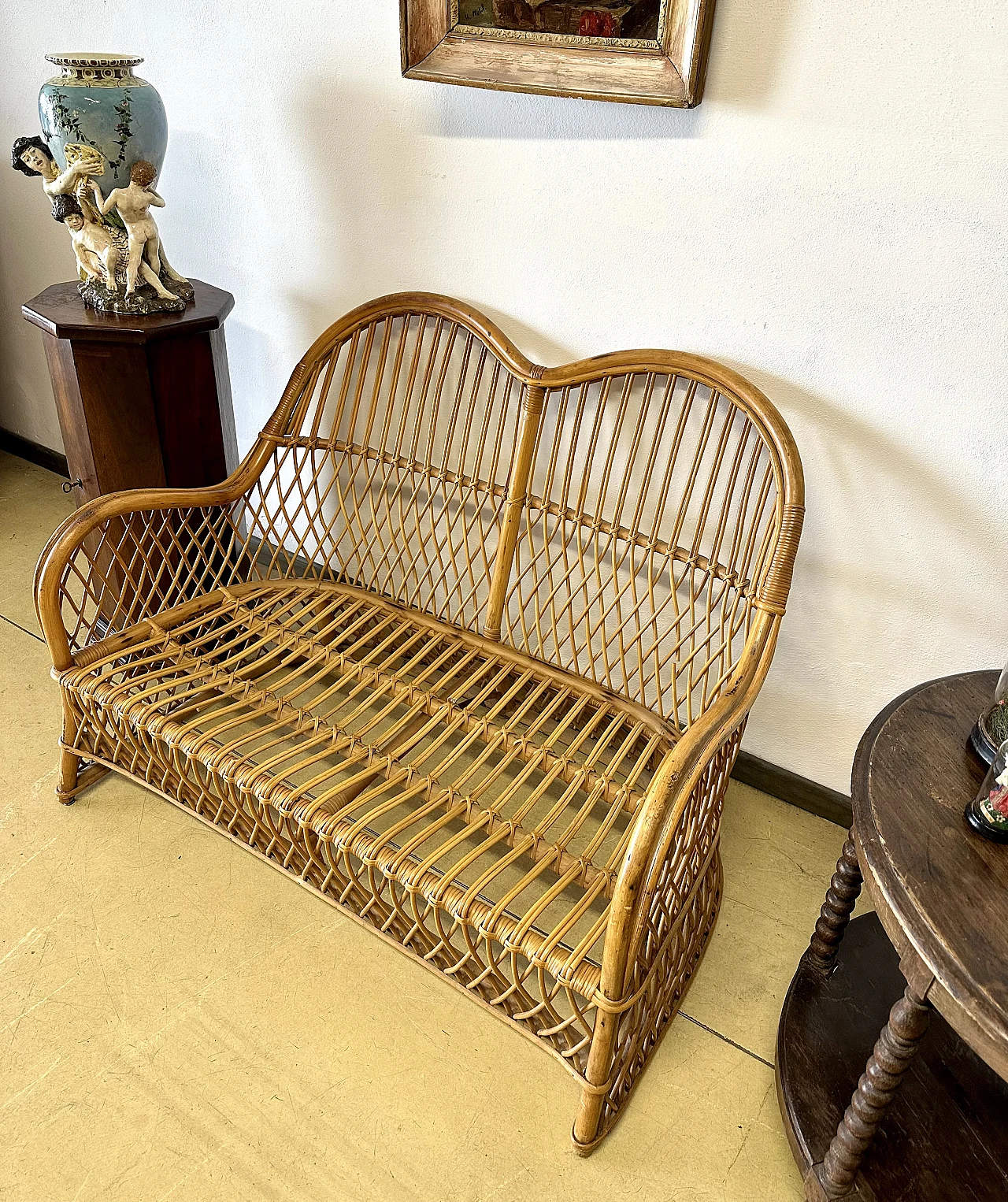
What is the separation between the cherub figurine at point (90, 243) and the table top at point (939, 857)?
5.14 feet

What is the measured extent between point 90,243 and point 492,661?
109cm

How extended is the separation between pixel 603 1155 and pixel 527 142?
1.62 metres

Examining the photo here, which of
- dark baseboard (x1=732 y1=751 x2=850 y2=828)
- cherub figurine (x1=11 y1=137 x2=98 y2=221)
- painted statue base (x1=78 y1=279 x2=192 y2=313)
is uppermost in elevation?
cherub figurine (x1=11 y1=137 x2=98 y2=221)

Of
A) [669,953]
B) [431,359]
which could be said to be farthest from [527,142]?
[669,953]

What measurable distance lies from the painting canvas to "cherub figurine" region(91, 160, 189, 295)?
0.63 metres

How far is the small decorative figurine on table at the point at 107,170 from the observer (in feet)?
5.34

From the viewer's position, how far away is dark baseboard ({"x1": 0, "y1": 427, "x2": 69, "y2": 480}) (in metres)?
2.92

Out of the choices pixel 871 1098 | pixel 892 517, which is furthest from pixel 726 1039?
pixel 892 517

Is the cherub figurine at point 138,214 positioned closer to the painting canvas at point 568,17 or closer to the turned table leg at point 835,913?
the painting canvas at point 568,17

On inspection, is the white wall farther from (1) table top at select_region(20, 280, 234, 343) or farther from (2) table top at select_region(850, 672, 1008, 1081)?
(2) table top at select_region(850, 672, 1008, 1081)

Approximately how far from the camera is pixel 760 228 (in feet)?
4.88

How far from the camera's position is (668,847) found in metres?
1.17

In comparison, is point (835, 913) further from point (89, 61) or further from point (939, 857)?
point (89, 61)

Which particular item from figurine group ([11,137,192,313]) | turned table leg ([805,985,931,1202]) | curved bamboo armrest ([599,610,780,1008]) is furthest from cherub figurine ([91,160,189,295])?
turned table leg ([805,985,931,1202])
